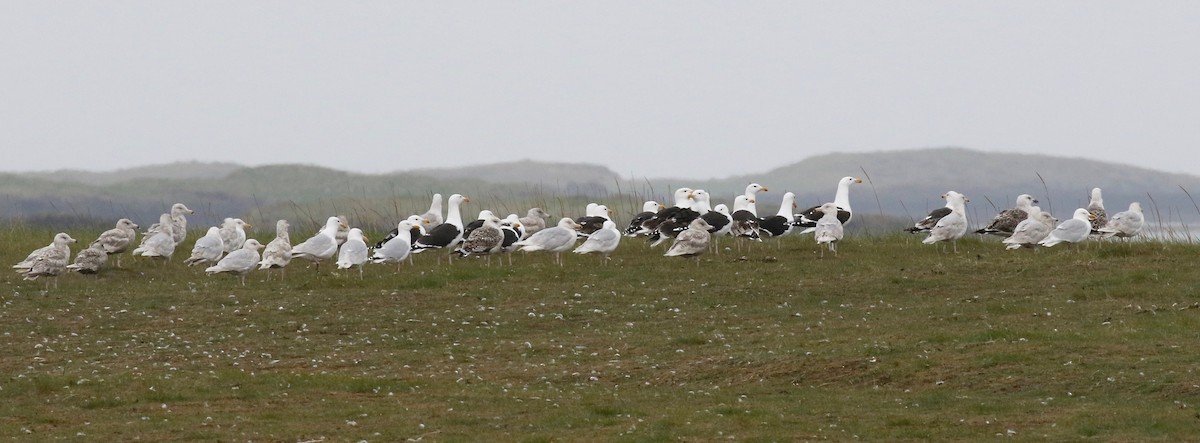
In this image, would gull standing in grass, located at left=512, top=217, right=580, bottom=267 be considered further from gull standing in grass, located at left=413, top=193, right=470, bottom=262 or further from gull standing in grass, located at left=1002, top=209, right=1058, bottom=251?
gull standing in grass, located at left=1002, top=209, right=1058, bottom=251

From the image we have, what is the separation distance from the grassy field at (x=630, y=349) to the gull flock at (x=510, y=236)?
0.43m

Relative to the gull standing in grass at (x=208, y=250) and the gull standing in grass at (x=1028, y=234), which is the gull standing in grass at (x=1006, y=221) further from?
the gull standing in grass at (x=208, y=250)

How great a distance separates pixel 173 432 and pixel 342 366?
5.06 m

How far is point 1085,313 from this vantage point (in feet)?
75.9

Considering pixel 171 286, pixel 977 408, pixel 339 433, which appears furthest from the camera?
pixel 171 286

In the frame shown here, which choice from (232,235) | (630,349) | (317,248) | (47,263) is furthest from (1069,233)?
(47,263)

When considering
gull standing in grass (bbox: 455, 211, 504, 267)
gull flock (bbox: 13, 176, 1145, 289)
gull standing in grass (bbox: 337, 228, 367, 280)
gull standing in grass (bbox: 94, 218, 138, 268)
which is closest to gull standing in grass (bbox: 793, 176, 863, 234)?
gull flock (bbox: 13, 176, 1145, 289)

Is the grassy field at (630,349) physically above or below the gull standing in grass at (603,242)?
below

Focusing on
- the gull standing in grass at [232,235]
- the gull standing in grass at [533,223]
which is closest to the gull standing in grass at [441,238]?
the gull standing in grass at [533,223]

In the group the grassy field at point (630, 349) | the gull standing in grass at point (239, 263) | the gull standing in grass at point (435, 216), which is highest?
the gull standing in grass at point (435, 216)

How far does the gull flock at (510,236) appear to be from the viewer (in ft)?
93.7

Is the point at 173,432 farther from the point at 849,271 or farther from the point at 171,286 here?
the point at 849,271

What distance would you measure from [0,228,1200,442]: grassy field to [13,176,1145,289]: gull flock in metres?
0.43

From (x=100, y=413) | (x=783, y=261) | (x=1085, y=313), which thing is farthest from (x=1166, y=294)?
(x=100, y=413)
